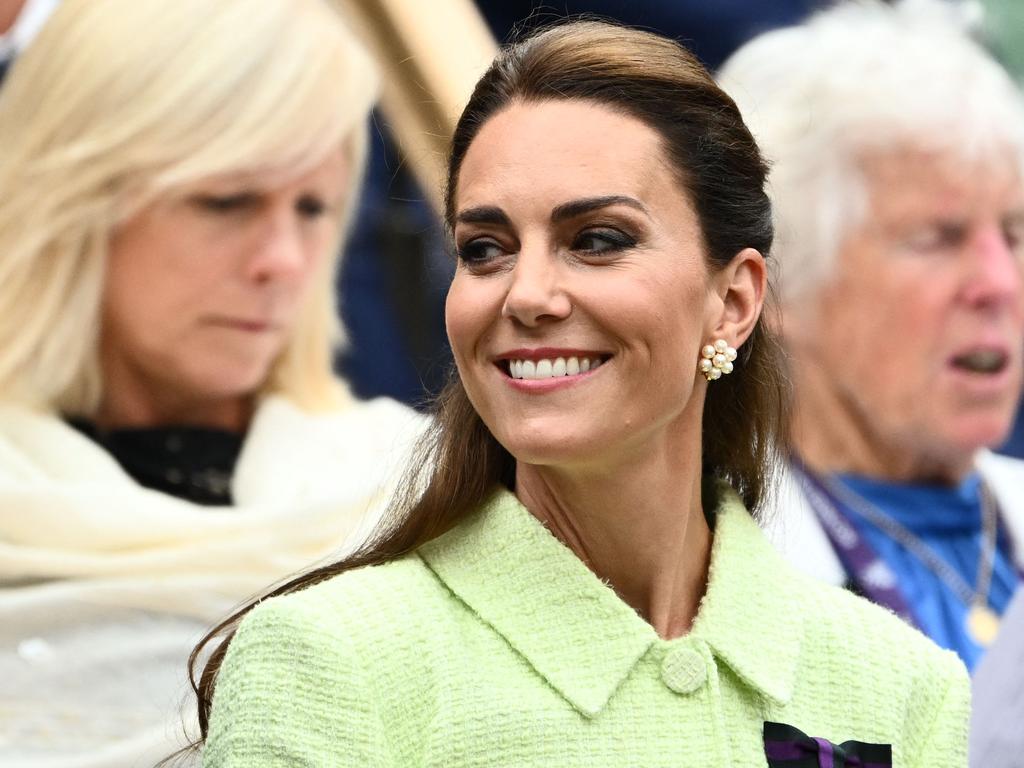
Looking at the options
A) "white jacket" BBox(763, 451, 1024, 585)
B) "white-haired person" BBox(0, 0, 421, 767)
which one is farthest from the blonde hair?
"white jacket" BBox(763, 451, 1024, 585)

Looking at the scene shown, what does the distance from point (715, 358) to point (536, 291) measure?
293 mm

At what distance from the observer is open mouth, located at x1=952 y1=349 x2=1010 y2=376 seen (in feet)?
13.6

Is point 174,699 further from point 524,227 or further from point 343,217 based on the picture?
point 524,227

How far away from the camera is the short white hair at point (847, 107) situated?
402 cm

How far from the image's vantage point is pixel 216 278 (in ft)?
10.4

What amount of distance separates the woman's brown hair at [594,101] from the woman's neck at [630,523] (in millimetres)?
89

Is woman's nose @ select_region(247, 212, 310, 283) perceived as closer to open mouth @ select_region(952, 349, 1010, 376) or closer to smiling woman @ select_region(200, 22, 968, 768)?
smiling woman @ select_region(200, 22, 968, 768)

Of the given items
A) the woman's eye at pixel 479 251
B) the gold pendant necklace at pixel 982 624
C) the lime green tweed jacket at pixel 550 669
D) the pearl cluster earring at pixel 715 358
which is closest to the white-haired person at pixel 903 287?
the gold pendant necklace at pixel 982 624

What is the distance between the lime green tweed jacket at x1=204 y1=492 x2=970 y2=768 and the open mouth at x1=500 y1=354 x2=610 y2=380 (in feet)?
0.68

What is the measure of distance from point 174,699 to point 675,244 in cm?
138

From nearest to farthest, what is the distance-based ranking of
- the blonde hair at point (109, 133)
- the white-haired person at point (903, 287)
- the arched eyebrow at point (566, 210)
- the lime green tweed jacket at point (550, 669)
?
the lime green tweed jacket at point (550, 669), the arched eyebrow at point (566, 210), the blonde hair at point (109, 133), the white-haired person at point (903, 287)

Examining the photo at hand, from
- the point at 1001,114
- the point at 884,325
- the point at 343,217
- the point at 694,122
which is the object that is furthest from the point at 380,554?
the point at 1001,114

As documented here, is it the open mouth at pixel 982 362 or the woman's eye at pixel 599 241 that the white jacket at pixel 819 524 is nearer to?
the open mouth at pixel 982 362

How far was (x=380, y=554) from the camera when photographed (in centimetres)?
203
